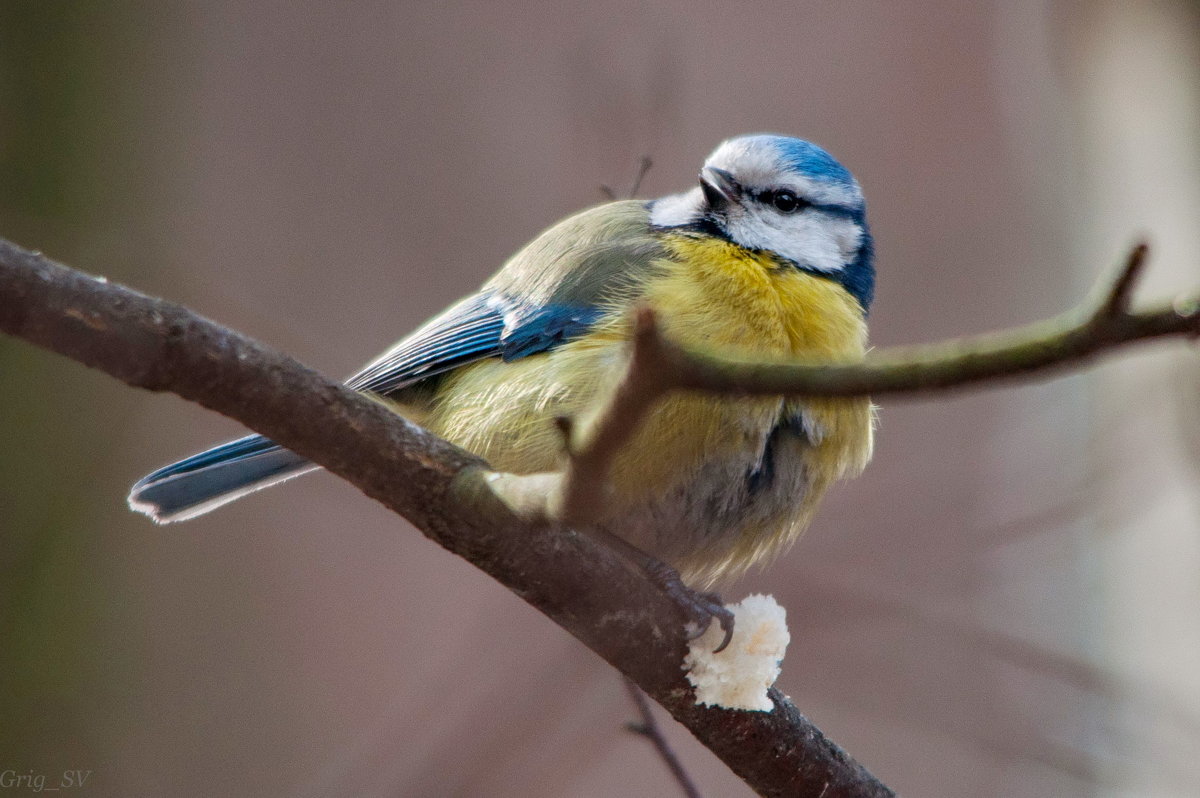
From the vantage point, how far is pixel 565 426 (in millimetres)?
1076

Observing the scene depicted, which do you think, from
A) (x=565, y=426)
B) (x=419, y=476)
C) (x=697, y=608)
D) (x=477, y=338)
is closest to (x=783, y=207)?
(x=477, y=338)

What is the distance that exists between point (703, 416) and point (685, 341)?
0.21m

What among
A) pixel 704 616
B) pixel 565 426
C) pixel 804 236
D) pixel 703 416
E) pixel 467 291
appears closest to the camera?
pixel 565 426

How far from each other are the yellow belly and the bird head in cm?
10

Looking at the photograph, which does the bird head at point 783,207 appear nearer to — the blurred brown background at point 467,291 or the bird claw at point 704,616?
the blurred brown background at point 467,291

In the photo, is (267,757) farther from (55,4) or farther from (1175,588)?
(1175,588)

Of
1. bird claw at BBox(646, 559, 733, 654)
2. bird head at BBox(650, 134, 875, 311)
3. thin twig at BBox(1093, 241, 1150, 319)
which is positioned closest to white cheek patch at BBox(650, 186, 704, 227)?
bird head at BBox(650, 134, 875, 311)

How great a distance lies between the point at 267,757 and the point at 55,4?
240 cm

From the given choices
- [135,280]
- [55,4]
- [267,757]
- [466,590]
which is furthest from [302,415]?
[466,590]

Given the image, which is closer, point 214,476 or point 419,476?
point 419,476

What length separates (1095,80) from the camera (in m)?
3.43

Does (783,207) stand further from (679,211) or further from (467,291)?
(467,291)

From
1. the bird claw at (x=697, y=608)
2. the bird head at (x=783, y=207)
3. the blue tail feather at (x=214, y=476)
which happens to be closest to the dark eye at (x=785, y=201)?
the bird head at (x=783, y=207)

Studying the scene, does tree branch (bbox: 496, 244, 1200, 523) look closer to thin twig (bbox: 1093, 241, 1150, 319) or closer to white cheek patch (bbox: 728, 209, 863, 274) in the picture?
thin twig (bbox: 1093, 241, 1150, 319)
